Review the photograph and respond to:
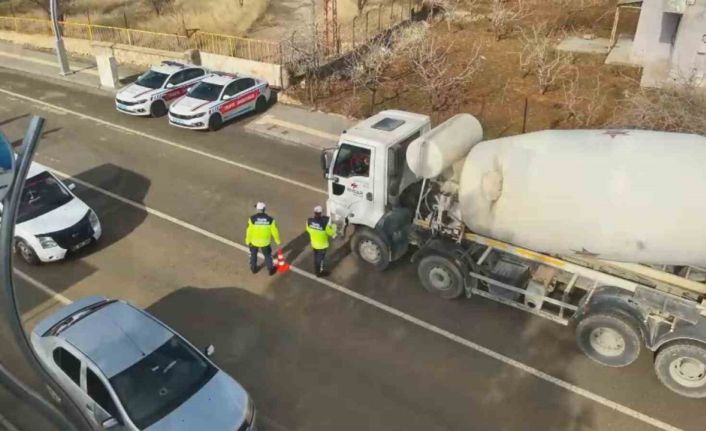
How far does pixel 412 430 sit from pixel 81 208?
8745 millimetres

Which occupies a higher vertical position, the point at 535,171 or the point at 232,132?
the point at 535,171

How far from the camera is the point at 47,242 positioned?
12.0 meters

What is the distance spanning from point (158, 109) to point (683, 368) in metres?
17.5

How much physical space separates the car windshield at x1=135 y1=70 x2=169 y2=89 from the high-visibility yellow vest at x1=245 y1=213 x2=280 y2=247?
11528mm

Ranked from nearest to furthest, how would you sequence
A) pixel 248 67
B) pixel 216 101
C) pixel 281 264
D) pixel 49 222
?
pixel 281 264, pixel 49 222, pixel 216 101, pixel 248 67

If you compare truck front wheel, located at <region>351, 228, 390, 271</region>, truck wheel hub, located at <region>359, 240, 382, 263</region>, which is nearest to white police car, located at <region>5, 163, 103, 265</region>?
truck front wheel, located at <region>351, 228, 390, 271</region>

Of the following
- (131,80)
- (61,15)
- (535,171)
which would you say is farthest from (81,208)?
(61,15)

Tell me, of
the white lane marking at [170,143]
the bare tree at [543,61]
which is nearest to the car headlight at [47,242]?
the white lane marking at [170,143]

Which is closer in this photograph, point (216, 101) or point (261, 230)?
point (261, 230)

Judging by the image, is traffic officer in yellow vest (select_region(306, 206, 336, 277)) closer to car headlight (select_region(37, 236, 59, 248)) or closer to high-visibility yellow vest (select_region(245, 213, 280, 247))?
high-visibility yellow vest (select_region(245, 213, 280, 247))

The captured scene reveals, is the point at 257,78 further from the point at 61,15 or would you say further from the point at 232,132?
the point at 61,15

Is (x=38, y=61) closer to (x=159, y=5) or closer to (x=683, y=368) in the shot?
(x=159, y=5)

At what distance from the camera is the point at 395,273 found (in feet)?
38.2

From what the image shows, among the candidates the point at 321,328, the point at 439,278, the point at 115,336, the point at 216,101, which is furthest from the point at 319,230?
the point at 216,101
